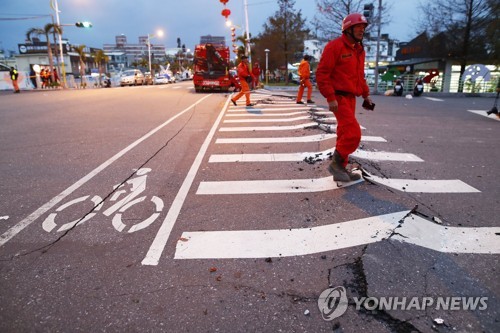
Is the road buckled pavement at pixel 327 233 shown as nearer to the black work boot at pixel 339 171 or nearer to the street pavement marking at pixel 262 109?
the black work boot at pixel 339 171

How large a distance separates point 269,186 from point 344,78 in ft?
5.71

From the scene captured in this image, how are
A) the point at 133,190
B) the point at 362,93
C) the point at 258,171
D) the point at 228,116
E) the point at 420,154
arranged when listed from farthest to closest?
the point at 228,116
the point at 420,154
the point at 258,171
the point at 362,93
the point at 133,190

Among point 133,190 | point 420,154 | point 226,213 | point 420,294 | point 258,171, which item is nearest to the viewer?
point 420,294

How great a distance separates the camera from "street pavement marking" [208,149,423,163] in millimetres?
6125

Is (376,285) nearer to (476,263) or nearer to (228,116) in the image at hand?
(476,263)

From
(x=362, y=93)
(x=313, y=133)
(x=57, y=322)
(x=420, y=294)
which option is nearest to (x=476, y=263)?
(x=420, y=294)

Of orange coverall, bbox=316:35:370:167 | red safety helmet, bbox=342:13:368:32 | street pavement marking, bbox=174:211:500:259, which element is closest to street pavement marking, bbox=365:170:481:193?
orange coverall, bbox=316:35:370:167

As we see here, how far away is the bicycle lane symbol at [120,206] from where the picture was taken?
145 inches

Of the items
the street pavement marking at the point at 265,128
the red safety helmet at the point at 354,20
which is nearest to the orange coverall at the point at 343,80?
the red safety helmet at the point at 354,20

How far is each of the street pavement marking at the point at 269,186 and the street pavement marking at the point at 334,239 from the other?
111cm

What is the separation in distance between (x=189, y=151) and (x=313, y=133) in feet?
9.99

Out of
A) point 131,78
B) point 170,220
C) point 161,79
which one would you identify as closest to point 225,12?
point 131,78

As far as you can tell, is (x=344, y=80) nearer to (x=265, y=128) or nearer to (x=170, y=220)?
(x=170, y=220)

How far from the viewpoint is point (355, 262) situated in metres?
2.94
